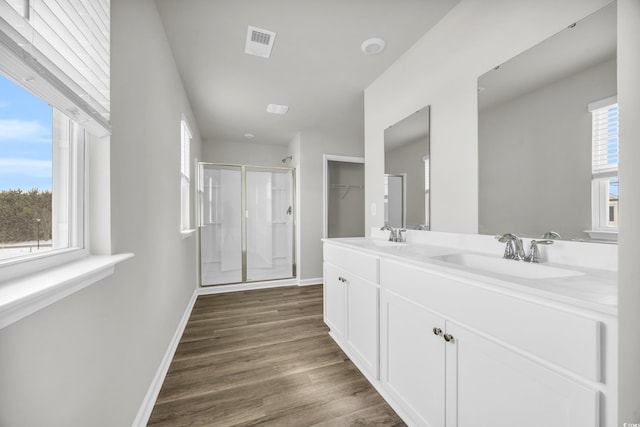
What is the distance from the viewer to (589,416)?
2.04ft

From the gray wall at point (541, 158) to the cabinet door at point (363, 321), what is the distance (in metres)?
0.79

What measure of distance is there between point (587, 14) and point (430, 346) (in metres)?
1.55

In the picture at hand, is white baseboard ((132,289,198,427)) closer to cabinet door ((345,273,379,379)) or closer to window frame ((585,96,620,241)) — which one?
cabinet door ((345,273,379,379))

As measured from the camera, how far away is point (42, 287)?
55 cm

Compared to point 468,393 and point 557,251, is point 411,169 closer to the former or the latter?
point 557,251

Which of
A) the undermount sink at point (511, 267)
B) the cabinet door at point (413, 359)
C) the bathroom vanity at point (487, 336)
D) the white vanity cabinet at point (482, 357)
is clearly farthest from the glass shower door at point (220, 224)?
the undermount sink at point (511, 267)

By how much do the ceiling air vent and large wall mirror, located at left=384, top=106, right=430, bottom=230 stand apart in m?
1.21

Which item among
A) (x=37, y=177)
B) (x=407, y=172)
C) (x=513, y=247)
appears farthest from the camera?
(x=407, y=172)

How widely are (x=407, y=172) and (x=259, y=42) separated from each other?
1.54 m

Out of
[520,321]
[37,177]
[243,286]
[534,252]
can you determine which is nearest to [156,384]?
[37,177]

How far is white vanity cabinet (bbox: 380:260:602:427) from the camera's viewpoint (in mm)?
651

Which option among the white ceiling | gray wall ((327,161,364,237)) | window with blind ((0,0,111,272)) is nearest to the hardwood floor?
window with blind ((0,0,111,272))

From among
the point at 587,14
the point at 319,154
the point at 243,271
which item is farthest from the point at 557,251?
the point at 243,271

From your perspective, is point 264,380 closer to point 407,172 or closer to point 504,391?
point 504,391
